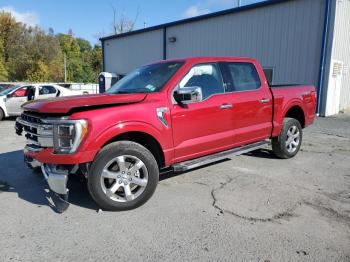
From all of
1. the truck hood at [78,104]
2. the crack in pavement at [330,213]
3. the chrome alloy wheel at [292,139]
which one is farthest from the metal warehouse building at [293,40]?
the truck hood at [78,104]

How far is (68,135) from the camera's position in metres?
3.53

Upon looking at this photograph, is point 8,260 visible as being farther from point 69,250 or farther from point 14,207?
point 14,207

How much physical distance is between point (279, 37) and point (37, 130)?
1221 centimetres

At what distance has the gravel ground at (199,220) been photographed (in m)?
3.01

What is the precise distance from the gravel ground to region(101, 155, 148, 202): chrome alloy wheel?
227mm

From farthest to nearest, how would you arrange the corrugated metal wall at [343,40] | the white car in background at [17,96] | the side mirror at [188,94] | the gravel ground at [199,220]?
the white car in background at [17,96] → the corrugated metal wall at [343,40] → the side mirror at [188,94] → the gravel ground at [199,220]

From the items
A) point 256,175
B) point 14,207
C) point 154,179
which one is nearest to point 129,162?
point 154,179

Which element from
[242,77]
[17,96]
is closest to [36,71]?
[17,96]

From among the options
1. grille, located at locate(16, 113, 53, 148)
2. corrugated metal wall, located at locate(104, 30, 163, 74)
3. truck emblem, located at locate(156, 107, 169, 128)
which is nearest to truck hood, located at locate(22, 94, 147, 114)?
grille, located at locate(16, 113, 53, 148)

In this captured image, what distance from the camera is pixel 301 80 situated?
1315cm

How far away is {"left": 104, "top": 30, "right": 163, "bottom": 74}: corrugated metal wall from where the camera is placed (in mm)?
20625

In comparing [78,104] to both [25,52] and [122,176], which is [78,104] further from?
[25,52]

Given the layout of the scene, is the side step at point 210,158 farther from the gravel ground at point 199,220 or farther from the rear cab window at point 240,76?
the rear cab window at point 240,76

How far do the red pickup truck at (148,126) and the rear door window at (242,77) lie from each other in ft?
0.06
